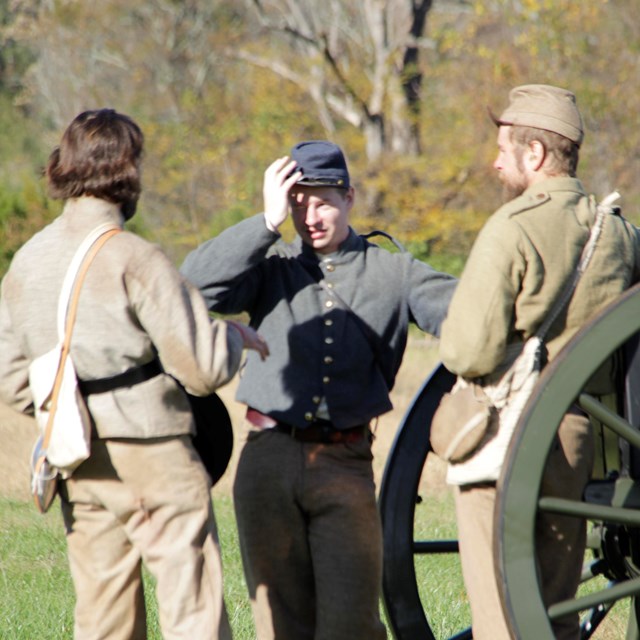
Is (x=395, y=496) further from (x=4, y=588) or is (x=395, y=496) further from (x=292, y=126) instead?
(x=292, y=126)

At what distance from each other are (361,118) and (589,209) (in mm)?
15237

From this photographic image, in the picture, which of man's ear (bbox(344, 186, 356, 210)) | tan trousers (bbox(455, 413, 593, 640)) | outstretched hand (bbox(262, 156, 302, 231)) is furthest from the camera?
man's ear (bbox(344, 186, 356, 210))

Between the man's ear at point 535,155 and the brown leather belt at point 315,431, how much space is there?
904mm

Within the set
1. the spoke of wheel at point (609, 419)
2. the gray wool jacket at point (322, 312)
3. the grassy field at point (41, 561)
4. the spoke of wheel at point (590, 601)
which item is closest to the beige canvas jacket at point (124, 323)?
the gray wool jacket at point (322, 312)

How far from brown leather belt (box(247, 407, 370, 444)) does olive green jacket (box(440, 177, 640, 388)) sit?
53cm

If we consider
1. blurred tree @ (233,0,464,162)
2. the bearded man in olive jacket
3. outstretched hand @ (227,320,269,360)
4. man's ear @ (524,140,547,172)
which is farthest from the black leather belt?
blurred tree @ (233,0,464,162)

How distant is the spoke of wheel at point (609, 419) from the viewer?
9.02 feet

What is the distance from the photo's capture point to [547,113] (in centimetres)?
306

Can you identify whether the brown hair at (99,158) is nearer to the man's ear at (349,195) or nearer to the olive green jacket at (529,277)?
the man's ear at (349,195)

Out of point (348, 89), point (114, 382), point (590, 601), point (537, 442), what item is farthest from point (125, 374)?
point (348, 89)

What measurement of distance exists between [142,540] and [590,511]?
113cm

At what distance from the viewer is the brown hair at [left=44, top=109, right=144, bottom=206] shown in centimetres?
297

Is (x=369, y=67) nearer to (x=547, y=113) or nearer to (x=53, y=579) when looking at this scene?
(x=53, y=579)

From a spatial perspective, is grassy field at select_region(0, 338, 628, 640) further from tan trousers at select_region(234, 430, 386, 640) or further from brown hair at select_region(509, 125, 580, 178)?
brown hair at select_region(509, 125, 580, 178)
